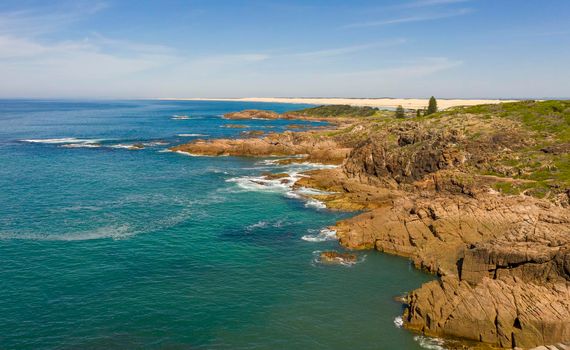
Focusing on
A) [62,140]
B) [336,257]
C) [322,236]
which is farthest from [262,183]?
[62,140]

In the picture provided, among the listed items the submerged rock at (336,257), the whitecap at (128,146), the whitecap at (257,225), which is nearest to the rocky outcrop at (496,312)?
the submerged rock at (336,257)

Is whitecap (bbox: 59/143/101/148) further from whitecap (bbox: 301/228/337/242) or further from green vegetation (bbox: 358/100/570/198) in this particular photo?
whitecap (bbox: 301/228/337/242)

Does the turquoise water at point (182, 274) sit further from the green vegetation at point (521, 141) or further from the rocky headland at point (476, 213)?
the green vegetation at point (521, 141)

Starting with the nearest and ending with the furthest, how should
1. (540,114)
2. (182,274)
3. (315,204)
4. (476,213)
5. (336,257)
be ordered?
(182,274) < (336,257) < (476,213) < (315,204) < (540,114)

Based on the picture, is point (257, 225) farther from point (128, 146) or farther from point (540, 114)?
point (128, 146)

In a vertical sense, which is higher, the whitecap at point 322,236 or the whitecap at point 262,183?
the whitecap at point 262,183

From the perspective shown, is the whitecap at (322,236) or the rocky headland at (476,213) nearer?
the rocky headland at (476,213)
